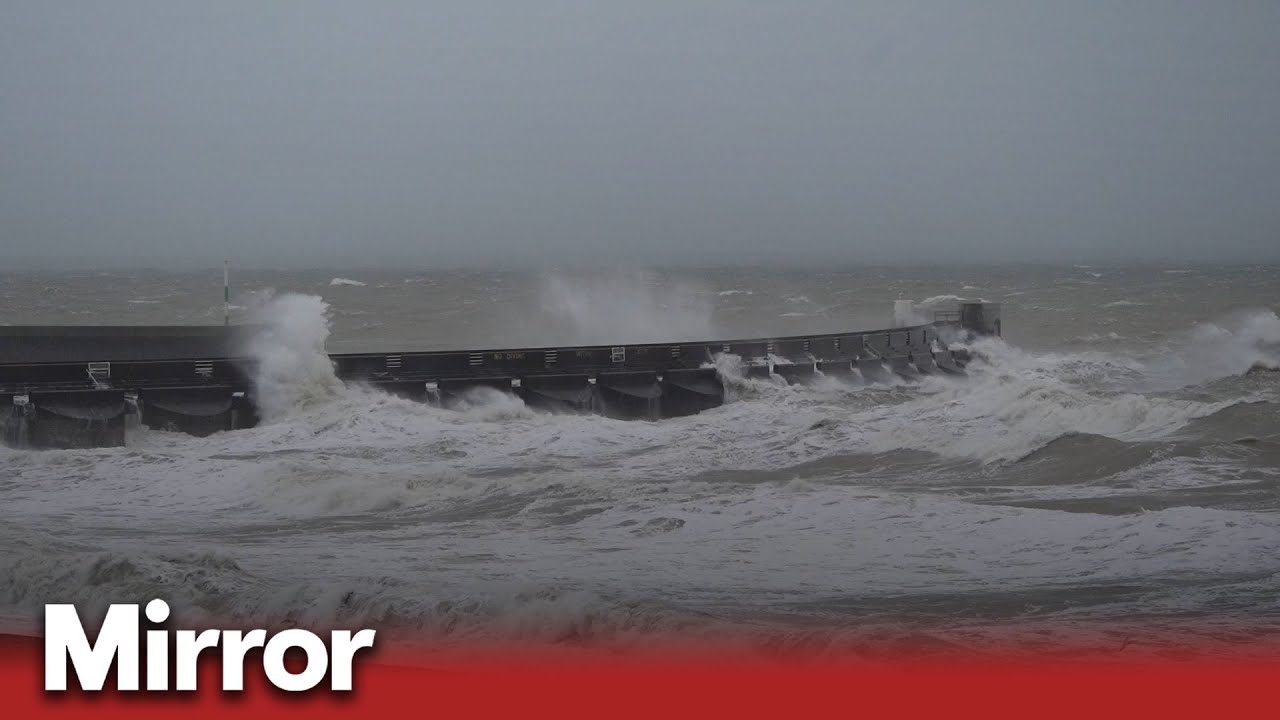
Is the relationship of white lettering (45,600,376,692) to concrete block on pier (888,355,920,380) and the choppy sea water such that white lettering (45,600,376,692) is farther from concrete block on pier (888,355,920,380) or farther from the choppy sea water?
concrete block on pier (888,355,920,380)

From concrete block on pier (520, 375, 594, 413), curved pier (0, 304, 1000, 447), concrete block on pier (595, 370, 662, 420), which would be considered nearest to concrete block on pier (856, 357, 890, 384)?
curved pier (0, 304, 1000, 447)

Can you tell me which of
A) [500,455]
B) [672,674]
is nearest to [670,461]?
[500,455]

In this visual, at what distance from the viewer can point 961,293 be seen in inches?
2835

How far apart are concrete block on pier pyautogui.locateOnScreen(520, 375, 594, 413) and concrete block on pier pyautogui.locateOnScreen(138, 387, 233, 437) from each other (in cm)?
439

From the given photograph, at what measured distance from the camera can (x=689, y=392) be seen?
2061 cm

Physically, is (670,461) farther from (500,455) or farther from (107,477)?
(107,477)

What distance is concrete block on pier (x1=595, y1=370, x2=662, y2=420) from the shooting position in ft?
64.8

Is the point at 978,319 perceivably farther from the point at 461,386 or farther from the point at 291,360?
the point at 291,360

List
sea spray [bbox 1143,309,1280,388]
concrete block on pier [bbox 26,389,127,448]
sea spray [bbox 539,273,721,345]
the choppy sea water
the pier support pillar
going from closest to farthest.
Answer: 1. the choppy sea water
2. concrete block on pier [bbox 26,389,127,448]
3. sea spray [bbox 1143,309,1280,388]
4. the pier support pillar
5. sea spray [bbox 539,273,721,345]

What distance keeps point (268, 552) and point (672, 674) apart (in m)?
5.15

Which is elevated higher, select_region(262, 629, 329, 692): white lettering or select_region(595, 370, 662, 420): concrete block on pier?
select_region(595, 370, 662, 420): concrete block on pier

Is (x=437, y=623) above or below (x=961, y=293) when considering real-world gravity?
below

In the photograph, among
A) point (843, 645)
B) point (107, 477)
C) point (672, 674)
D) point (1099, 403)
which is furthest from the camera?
point (1099, 403)

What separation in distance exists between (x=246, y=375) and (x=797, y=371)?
383 inches
